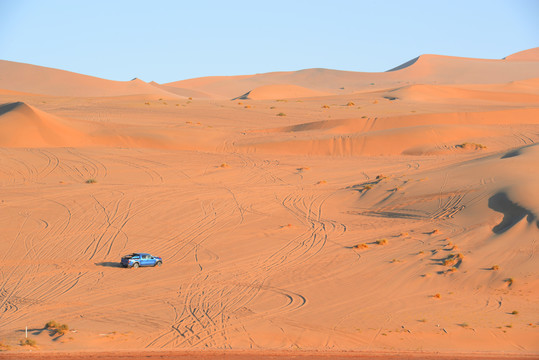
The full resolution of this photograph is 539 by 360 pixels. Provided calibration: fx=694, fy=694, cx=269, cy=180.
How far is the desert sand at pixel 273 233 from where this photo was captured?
60.6 feet

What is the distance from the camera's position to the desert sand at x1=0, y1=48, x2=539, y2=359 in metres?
18.5

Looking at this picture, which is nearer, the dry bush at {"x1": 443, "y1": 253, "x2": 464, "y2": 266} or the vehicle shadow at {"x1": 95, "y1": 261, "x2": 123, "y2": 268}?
the dry bush at {"x1": 443, "y1": 253, "x2": 464, "y2": 266}

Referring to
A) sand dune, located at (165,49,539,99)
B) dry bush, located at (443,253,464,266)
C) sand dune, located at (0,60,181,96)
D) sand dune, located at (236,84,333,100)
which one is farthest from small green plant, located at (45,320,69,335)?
sand dune, located at (165,49,539,99)

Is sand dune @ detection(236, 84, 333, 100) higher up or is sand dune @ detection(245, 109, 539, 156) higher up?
sand dune @ detection(236, 84, 333, 100)

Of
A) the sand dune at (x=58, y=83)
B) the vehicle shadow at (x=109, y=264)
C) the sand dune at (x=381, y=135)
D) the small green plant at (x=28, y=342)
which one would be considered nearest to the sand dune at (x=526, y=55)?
the sand dune at (x=58, y=83)

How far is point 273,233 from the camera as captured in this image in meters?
28.5

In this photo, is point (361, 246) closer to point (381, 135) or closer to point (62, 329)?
point (62, 329)

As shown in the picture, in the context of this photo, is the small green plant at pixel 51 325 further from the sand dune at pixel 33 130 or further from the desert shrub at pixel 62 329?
the sand dune at pixel 33 130

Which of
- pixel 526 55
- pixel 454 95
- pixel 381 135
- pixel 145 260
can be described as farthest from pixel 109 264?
pixel 526 55

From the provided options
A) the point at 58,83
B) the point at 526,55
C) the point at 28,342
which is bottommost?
the point at 28,342

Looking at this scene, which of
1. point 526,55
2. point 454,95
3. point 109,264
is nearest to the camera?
point 109,264

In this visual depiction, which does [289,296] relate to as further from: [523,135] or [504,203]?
[523,135]

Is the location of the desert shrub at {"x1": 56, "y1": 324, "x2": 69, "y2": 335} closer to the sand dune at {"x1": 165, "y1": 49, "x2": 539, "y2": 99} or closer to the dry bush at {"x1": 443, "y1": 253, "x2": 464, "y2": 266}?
the dry bush at {"x1": 443, "y1": 253, "x2": 464, "y2": 266}

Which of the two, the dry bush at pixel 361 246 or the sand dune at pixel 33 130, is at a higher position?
the sand dune at pixel 33 130
